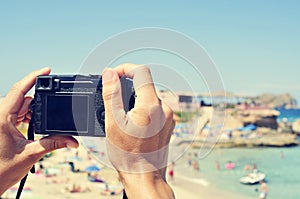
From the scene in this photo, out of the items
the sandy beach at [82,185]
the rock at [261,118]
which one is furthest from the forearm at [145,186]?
the rock at [261,118]

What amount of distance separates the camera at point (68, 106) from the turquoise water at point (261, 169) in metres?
17.3

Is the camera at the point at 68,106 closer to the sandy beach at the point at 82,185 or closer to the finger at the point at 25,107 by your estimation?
the finger at the point at 25,107

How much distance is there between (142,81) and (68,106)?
408 mm

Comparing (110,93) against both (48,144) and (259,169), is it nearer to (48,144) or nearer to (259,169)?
(48,144)

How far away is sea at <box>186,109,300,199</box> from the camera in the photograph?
22391 millimetres

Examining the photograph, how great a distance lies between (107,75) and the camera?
1367mm

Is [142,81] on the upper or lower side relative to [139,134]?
upper

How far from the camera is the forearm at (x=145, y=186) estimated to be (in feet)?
4.29

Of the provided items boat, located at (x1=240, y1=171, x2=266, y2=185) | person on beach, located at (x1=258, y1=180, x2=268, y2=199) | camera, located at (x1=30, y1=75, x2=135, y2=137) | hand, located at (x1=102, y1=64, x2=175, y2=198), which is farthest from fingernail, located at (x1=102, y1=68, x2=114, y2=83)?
boat, located at (x1=240, y1=171, x2=266, y2=185)

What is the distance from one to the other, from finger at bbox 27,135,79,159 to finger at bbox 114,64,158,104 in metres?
0.34

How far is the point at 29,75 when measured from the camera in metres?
1.65

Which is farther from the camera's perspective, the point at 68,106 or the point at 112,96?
the point at 68,106

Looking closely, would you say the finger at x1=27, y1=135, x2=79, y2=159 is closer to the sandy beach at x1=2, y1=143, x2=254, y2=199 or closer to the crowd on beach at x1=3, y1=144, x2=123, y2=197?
the crowd on beach at x1=3, y1=144, x2=123, y2=197

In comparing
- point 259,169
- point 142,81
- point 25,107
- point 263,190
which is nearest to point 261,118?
point 259,169
